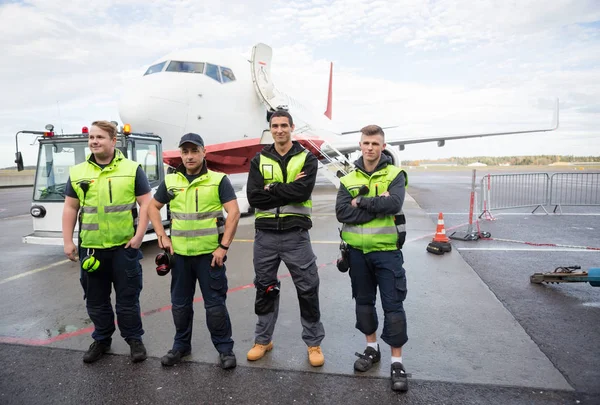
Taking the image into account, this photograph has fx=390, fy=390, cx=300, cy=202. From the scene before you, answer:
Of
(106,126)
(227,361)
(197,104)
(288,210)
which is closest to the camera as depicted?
(227,361)

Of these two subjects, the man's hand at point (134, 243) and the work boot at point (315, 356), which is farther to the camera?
the man's hand at point (134, 243)

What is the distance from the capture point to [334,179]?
37.6 ft

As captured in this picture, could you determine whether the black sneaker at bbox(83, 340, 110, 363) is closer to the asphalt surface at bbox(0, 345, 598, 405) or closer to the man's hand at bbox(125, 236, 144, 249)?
the asphalt surface at bbox(0, 345, 598, 405)

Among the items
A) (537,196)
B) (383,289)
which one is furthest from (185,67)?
(537,196)

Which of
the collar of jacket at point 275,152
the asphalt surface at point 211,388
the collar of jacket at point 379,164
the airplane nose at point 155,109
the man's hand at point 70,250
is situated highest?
the airplane nose at point 155,109

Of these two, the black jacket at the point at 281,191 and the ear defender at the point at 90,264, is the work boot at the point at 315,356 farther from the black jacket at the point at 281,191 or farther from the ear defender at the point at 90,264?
the ear defender at the point at 90,264

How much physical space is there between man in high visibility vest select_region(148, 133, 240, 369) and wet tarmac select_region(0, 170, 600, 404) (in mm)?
265

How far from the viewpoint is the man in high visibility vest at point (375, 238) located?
304 centimetres

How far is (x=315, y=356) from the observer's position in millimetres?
3203

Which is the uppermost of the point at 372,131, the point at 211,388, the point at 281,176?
the point at 372,131

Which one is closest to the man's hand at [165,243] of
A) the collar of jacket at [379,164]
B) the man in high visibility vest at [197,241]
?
the man in high visibility vest at [197,241]

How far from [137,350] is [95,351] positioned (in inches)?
14.6

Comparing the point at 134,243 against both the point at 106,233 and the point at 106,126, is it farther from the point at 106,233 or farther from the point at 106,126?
the point at 106,126

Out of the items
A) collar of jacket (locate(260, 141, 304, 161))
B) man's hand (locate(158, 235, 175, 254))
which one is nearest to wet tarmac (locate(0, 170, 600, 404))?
man's hand (locate(158, 235, 175, 254))
